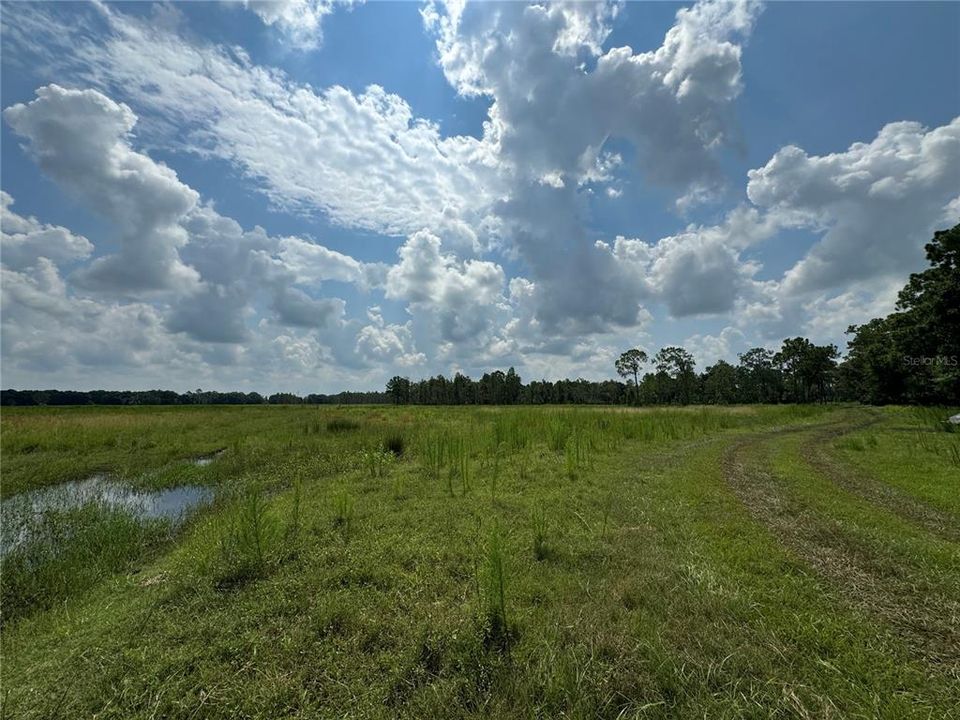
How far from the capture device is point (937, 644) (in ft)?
12.3

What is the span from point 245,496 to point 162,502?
2.46 metres

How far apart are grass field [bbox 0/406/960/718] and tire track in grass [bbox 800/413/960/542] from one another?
0.08 m

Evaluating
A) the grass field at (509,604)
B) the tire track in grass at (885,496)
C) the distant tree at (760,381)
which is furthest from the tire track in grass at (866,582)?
the distant tree at (760,381)

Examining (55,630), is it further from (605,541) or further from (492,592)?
(605,541)

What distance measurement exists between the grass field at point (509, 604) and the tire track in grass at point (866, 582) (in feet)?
0.11

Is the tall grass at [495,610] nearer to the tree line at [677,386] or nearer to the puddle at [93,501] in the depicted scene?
the puddle at [93,501]

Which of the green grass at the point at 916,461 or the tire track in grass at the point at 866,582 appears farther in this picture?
the green grass at the point at 916,461

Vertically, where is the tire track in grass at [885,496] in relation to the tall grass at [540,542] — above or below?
above

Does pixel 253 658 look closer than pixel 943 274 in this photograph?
Yes

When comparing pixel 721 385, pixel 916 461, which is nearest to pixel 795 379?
pixel 721 385

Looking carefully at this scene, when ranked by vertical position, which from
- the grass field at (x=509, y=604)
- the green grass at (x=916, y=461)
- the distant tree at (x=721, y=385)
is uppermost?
the distant tree at (x=721, y=385)

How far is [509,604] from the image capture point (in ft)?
15.7

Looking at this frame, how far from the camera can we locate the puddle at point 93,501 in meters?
9.10

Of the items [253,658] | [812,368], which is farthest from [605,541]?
[812,368]
